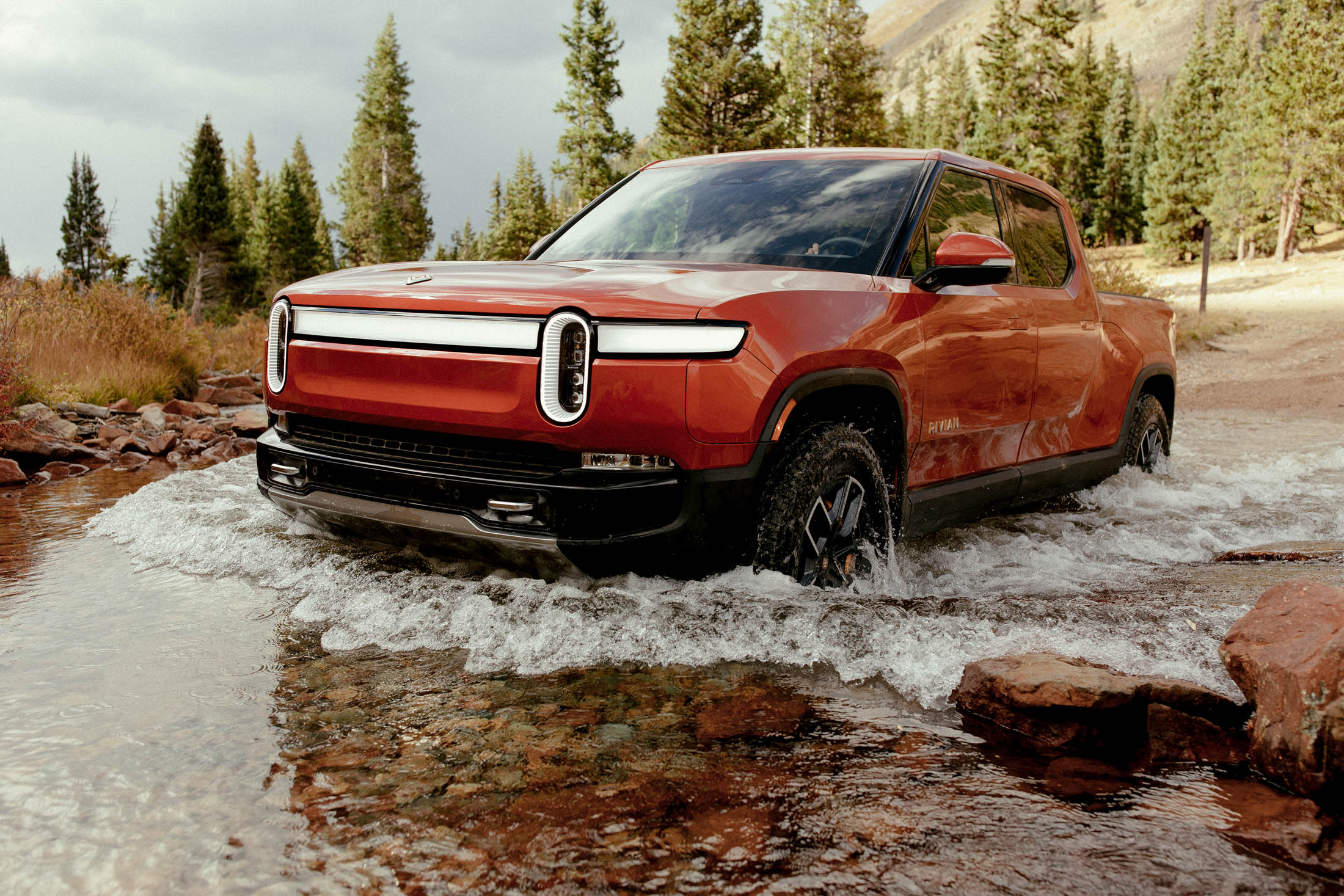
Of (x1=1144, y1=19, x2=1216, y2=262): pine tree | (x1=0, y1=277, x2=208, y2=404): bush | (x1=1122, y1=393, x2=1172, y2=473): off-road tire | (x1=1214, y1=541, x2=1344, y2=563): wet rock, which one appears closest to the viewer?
(x1=1214, y1=541, x2=1344, y2=563): wet rock

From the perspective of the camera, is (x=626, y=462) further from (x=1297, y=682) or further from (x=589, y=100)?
(x=589, y=100)

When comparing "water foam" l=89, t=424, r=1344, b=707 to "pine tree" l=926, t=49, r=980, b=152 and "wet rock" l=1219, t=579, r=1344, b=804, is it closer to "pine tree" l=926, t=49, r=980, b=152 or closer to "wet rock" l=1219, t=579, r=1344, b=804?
"wet rock" l=1219, t=579, r=1344, b=804

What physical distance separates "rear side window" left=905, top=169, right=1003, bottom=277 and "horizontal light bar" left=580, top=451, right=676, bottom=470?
4.78 feet

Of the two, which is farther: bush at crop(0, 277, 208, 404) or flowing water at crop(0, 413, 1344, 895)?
bush at crop(0, 277, 208, 404)

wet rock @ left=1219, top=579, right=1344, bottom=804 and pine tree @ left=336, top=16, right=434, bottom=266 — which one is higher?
pine tree @ left=336, top=16, right=434, bottom=266

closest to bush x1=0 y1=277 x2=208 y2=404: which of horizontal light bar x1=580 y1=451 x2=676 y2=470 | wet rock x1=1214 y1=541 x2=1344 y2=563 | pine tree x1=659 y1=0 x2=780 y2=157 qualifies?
horizontal light bar x1=580 y1=451 x2=676 y2=470

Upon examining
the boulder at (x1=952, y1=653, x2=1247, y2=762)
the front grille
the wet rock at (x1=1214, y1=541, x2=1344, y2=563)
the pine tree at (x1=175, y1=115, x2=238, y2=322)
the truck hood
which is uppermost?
the pine tree at (x1=175, y1=115, x2=238, y2=322)

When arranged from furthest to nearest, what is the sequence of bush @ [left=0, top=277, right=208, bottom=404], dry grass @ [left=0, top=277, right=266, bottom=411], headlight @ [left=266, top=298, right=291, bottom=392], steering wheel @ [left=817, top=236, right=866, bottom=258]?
1. bush @ [left=0, top=277, right=208, bottom=404]
2. dry grass @ [left=0, top=277, right=266, bottom=411]
3. steering wheel @ [left=817, top=236, right=866, bottom=258]
4. headlight @ [left=266, top=298, right=291, bottom=392]

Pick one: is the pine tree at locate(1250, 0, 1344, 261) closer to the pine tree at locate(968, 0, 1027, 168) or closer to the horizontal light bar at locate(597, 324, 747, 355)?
the pine tree at locate(968, 0, 1027, 168)

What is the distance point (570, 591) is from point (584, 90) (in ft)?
166

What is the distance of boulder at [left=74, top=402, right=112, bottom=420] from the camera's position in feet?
28.8

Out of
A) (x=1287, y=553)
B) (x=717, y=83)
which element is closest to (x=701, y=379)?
(x=1287, y=553)

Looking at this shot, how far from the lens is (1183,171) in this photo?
182 feet

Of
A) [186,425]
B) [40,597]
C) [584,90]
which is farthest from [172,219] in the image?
[40,597]
